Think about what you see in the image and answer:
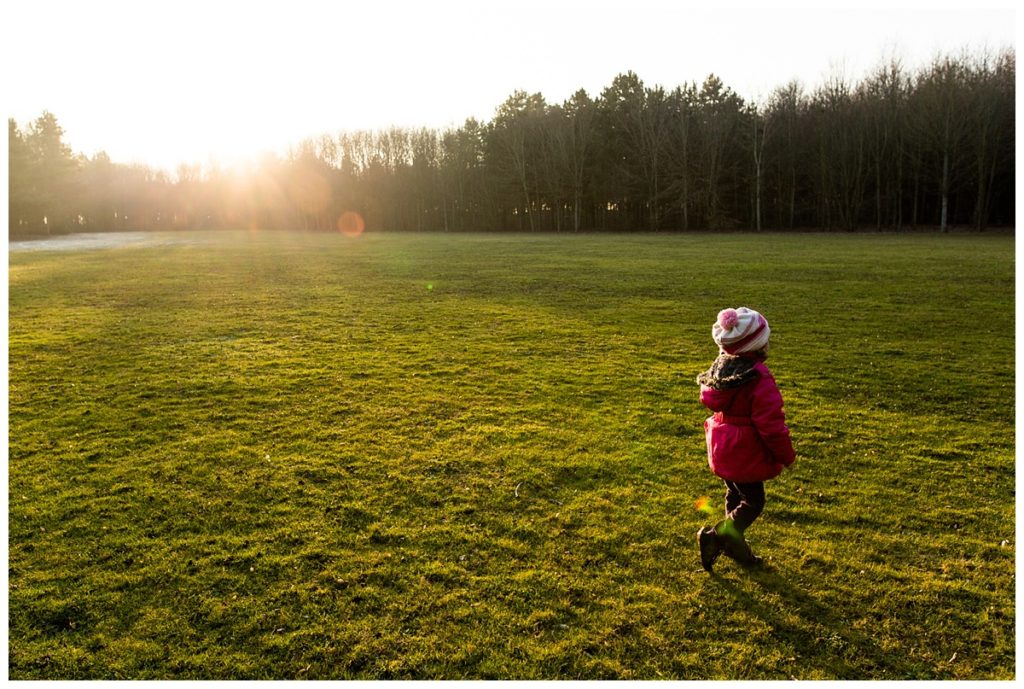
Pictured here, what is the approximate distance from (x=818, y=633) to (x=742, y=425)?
1.32 m

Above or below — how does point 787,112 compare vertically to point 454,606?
above

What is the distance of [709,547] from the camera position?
15.4 ft

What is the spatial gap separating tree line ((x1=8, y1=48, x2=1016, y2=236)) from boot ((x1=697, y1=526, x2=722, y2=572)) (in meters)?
51.1

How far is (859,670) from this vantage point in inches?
148

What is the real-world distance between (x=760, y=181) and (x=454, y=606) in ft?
188

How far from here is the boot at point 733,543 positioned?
15.4 feet

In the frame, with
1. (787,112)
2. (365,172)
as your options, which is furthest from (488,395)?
(365,172)

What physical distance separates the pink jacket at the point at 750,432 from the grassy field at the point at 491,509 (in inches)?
30.6

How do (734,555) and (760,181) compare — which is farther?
(760,181)

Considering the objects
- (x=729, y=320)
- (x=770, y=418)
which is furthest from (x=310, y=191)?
(x=770, y=418)

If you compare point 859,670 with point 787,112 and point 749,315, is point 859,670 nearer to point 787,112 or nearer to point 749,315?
point 749,315

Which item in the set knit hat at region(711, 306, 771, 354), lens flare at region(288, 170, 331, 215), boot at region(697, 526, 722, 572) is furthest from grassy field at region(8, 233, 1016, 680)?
lens flare at region(288, 170, 331, 215)

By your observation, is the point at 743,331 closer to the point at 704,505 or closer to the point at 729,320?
the point at 729,320

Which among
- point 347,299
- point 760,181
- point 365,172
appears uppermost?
point 365,172
